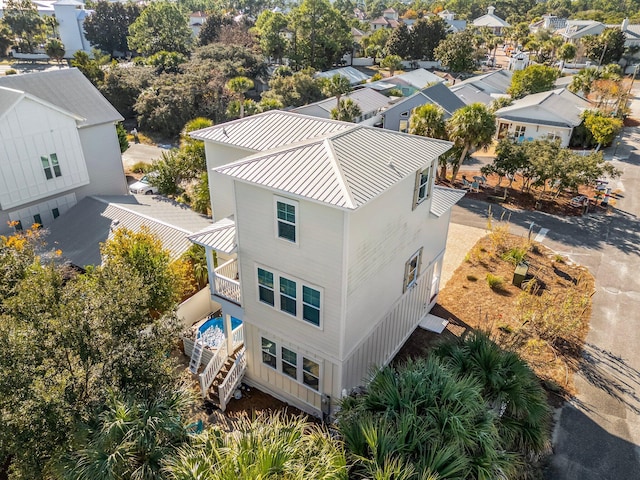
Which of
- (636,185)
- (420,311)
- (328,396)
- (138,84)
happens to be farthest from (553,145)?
(138,84)

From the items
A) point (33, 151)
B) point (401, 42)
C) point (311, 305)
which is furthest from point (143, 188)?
point (401, 42)

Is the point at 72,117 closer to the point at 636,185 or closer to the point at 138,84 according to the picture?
the point at 138,84

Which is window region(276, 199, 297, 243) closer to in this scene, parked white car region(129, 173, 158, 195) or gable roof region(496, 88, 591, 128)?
parked white car region(129, 173, 158, 195)

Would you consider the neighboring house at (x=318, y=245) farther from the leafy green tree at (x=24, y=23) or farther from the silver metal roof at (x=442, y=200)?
the leafy green tree at (x=24, y=23)

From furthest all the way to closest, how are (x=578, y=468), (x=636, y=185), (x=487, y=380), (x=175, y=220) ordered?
(x=636, y=185), (x=175, y=220), (x=578, y=468), (x=487, y=380)

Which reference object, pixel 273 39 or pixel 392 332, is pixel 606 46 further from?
pixel 392 332

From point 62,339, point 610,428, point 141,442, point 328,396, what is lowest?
point 610,428

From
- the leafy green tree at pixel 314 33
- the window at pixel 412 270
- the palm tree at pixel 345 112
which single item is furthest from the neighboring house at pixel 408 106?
the leafy green tree at pixel 314 33
